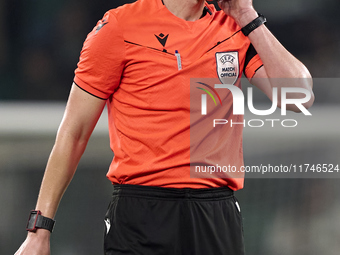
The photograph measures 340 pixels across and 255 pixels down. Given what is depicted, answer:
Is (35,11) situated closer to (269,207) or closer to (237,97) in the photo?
(269,207)

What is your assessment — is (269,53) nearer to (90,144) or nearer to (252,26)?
(252,26)

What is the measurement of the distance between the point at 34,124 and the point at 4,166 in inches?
11.8

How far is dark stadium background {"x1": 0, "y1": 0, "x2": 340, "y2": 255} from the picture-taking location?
287 cm

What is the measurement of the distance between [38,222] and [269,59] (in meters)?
0.77

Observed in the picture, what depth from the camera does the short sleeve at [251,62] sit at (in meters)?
1.43

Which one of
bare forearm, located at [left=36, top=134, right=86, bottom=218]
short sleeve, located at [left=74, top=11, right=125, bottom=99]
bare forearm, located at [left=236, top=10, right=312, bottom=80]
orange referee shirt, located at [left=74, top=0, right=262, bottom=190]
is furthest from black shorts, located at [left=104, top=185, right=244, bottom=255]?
bare forearm, located at [left=236, top=10, right=312, bottom=80]

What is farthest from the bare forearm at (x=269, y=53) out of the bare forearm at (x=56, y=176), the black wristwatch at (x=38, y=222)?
the black wristwatch at (x=38, y=222)

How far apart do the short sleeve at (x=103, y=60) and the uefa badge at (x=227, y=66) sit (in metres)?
0.27

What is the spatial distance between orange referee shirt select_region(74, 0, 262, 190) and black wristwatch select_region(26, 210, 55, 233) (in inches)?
8.2

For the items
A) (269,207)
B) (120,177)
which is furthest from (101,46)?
(269,207)

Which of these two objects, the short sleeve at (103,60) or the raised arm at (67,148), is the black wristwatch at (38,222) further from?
the short sleeve at (103,60)

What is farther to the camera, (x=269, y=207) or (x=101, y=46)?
(x=269, y=207)

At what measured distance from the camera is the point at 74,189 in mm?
2975

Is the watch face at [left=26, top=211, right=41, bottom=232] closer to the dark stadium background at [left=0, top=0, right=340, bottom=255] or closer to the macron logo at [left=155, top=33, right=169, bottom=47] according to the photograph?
the macron logo at [left=155, top=33, right=169, bottom=47]
